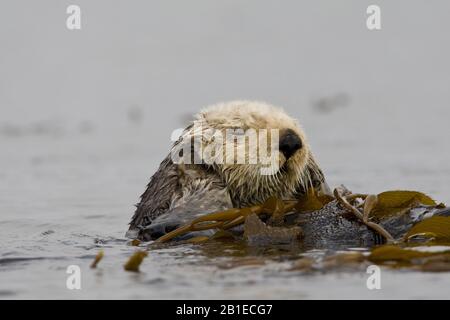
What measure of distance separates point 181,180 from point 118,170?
25.8ft

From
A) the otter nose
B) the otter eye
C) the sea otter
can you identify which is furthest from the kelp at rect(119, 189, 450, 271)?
the otter eye

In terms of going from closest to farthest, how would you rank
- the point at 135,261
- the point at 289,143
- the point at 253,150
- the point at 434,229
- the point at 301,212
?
the point at 135,261 → the point at 434,229 → the point at 289,143 → the point at 253,150 → the point at 301,212

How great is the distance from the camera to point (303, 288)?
14.0ft

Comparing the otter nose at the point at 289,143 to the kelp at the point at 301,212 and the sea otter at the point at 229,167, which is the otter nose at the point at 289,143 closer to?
the sea otter at the point at 229,167

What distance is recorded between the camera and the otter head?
549 cm

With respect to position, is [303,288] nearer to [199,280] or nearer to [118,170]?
[199,280]

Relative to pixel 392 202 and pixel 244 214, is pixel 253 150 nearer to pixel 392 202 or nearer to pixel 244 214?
pixel 244 214

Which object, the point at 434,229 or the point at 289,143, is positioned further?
the point at 289,143

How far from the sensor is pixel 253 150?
552cm

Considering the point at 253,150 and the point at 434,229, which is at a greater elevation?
the point at 253,150

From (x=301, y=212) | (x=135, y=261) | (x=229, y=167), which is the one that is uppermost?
(x=229, y=167)

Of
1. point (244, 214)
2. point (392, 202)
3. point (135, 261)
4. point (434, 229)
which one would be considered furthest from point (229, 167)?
point (434, 229)

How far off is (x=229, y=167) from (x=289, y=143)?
558 mm
